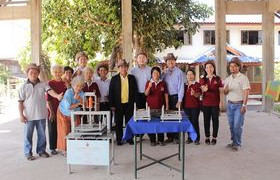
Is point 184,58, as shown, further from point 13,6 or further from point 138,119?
point 138,119

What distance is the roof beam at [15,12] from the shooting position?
10.7 metres

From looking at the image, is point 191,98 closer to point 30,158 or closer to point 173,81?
point 173,81

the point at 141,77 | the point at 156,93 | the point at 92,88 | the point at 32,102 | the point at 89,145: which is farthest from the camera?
the point at 141,77

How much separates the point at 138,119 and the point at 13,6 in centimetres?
808

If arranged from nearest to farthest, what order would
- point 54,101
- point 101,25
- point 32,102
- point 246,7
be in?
point 32,102
point 54,101
point 246,7
point 101,25

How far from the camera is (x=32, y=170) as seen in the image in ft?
15.9

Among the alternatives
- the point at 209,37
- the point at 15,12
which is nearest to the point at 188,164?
the point at 15,12

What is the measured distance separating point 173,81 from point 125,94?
830 mm

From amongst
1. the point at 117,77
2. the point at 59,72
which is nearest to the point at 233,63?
the point at 117,77

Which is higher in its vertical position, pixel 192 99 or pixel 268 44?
pixel 268 44

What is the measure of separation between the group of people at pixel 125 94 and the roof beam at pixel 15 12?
5.58 meters

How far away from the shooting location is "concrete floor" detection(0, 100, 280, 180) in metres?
4.54

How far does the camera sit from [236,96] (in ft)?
18.7

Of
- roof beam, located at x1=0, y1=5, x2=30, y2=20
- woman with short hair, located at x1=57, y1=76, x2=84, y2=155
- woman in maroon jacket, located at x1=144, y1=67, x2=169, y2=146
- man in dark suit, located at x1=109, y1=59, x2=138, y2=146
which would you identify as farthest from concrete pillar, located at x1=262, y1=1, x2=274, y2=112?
woman with short hair, located at x1=57, y1=76, x2=84, y2=155
